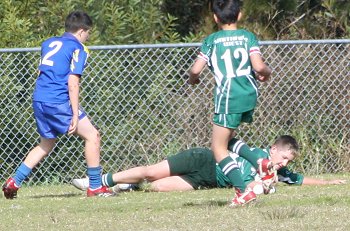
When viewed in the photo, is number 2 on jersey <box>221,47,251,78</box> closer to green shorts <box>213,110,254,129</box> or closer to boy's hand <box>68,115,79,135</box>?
green shorts <box>213,110,254,129</box>

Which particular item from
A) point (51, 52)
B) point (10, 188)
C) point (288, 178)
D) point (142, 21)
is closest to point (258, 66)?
point (51, 52)

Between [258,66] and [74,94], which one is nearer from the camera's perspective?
[258,66]

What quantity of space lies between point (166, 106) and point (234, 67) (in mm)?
3580

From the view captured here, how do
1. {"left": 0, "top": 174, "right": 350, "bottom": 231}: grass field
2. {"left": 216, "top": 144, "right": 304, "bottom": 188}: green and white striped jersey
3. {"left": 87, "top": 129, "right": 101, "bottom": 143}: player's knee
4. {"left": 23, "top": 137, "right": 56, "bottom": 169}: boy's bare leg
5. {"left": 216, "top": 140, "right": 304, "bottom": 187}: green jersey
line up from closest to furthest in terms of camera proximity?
{"left": 0, "top": 174, "right": 350, "bottom": 231}: grass field
{"left": 216, "top": 140, "right": 304, "bottom": 187}: green jersey
{"left": 216, "top": 144, "right": 304, "bottom": 188}: green and white striped jersey
{"left": 87, "top": 129, "right": 101, "bottom": 143}: player's knee
{"left": 23, "top": 137, "right": 56, "bottom": 169}: boy's bare leg

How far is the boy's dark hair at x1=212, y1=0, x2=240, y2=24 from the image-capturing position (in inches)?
312

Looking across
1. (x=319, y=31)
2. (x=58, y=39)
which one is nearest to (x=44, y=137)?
(x=58, y=39)

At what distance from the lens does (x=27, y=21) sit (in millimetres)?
11578

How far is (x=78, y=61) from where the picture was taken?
9031mm

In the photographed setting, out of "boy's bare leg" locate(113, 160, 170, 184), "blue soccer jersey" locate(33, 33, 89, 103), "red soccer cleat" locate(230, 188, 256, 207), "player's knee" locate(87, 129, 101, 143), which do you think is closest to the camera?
"red soccer cleat" locate(230, 188, 256, 207)

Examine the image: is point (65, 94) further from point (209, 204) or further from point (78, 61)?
point (209, 204)

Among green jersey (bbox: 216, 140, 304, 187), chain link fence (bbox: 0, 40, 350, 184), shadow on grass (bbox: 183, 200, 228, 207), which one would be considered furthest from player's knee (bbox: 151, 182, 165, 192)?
chain link fence (bbox: 0, 40, 350, 184)

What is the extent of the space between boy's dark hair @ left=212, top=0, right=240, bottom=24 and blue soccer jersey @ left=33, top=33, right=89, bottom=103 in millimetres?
1569

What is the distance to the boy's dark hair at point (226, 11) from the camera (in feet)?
26.0

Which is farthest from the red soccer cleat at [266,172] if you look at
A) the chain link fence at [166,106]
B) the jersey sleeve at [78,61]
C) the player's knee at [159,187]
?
the chain link fence at [166,106]
